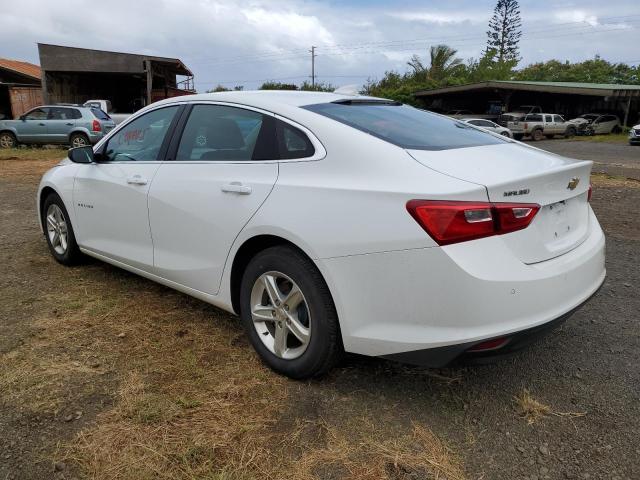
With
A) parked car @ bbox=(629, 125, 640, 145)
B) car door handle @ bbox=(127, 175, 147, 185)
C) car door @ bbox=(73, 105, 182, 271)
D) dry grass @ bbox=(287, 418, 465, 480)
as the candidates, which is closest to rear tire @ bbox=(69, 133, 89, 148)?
car door @ bbox=(73, 105, 182, 271)

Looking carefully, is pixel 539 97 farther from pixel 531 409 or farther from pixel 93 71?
pixel 531 409

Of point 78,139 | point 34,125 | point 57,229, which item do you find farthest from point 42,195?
point 34,125

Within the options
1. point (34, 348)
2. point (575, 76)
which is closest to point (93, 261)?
point (34, 348)

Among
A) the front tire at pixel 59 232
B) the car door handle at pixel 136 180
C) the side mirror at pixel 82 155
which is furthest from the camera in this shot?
the front tire at pixel 59 232

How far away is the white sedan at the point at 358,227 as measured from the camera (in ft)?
7.28

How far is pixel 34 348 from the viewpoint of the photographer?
3.18m

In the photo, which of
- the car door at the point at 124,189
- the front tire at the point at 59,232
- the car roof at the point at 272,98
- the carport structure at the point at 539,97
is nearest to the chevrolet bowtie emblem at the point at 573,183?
the car roof at the point at 272,98

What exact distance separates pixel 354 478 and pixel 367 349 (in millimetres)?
566

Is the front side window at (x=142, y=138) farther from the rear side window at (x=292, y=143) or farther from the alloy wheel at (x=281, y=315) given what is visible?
the alloy wheel at (x=281, y=315)

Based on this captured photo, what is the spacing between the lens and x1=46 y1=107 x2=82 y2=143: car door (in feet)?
56.2

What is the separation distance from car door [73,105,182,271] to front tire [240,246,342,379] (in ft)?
3.44

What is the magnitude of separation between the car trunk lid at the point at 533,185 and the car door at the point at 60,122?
17175 millimetres

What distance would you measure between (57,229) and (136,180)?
165 centimetres

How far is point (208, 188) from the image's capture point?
3080 mm
